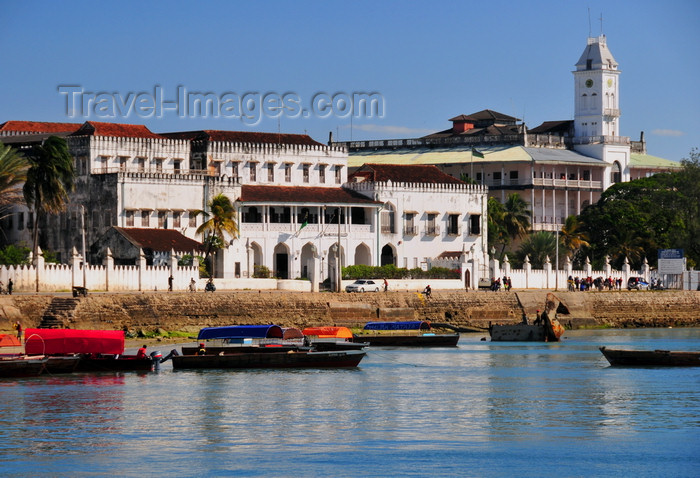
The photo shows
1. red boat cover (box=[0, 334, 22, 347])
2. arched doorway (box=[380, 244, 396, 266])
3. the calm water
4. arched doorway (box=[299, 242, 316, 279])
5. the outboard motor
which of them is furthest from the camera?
arched doorway (box=[380, 244, 396, 266])

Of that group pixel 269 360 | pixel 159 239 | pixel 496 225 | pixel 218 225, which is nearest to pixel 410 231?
pixel 496 225

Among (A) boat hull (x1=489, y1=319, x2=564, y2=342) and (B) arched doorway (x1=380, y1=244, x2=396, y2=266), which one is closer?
(A) boat hull (x1=489, y1=319, x2=564, y2=342)

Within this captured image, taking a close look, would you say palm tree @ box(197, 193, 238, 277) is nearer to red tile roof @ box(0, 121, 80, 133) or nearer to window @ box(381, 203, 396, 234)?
window @ box(381, 203, 396, 234)

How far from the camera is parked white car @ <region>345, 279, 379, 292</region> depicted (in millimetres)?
85688

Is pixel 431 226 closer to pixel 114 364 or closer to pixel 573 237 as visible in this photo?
pixel 573 237

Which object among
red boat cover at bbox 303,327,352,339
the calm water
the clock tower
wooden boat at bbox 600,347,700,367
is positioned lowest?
the calm water

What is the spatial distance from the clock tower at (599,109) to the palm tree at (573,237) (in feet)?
68.5

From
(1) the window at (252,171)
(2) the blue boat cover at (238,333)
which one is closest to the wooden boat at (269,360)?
(2) the blue boat cover at (238,333)

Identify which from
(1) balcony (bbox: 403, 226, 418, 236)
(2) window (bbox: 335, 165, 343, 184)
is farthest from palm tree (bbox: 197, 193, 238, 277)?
(1) balcony (bbox: 403, 226, 418, 236)

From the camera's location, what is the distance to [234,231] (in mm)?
91125

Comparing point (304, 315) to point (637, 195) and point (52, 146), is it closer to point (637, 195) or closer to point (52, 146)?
point (52, 146)

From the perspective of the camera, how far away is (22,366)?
54031mm

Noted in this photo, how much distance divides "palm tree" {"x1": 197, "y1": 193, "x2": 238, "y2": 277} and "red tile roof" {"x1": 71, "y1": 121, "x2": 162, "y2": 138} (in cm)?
854

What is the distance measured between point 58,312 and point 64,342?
42.5ft
